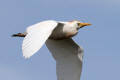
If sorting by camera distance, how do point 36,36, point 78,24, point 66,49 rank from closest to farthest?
point 36,36 < point 78,24 < point 66,49

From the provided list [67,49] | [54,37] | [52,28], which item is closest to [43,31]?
[52,28]

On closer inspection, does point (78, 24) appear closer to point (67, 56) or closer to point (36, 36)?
point (67, 56)

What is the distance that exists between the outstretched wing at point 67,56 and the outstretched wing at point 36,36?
2682 millimetres

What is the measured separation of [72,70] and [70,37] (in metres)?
1.81

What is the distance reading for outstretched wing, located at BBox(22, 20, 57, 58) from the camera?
65.4 ft

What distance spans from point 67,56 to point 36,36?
4075 millimetres

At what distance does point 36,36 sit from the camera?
20.7 meters

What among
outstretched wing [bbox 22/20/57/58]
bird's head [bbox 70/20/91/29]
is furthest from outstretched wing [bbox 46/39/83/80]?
outstretched wing [bbox 22/20/57/58]

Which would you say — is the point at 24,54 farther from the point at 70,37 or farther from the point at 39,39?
the point at 70,37

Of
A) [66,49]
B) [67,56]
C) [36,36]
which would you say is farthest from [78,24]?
[36,36]

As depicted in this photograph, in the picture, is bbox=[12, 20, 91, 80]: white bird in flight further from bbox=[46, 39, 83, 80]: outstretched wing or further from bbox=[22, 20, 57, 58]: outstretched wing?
bbox=[22, 20, 57, 58]: outstretched wing

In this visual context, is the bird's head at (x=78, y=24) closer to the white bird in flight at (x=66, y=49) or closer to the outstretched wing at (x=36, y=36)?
the white bird in flight at (x=66, y=49)

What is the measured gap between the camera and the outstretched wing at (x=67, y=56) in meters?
24.3

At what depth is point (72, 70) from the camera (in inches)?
963
